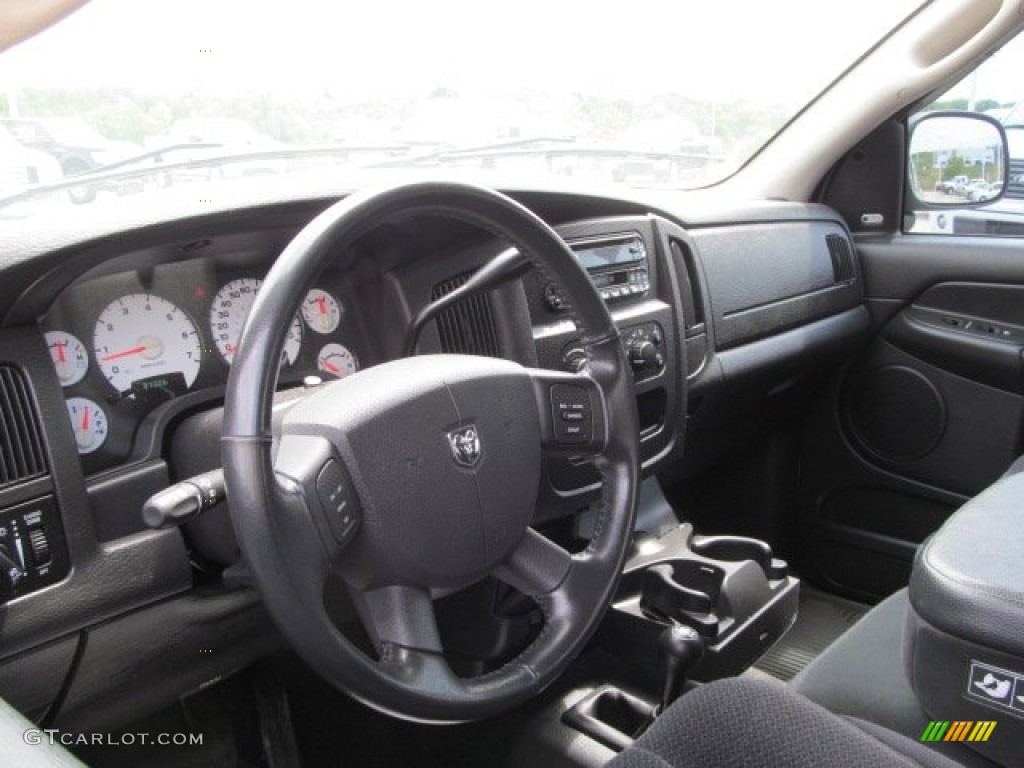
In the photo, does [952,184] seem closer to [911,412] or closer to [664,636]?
[911,412]

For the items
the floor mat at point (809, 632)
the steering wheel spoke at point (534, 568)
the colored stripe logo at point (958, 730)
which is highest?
the steering wheel spoke at point (534, 568)

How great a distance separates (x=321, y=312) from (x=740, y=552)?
0.94 metres

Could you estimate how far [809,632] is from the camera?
8.01 feet

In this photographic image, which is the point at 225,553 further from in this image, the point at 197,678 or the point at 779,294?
the point at 779,294

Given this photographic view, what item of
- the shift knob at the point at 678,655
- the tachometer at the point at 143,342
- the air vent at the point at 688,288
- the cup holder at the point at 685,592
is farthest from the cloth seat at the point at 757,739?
the air vent at the point at 688,288

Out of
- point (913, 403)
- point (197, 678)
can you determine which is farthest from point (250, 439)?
point (913, 403)

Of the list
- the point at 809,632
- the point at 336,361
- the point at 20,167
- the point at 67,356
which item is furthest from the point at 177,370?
the point at 809,632

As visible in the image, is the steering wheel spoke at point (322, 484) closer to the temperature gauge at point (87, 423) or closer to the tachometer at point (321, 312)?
the temperature gauge at point (87, 423)

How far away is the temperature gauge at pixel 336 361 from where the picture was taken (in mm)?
1553

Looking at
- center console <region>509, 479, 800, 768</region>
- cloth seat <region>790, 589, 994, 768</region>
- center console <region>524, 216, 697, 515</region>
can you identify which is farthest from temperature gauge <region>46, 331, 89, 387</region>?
cloth seat <region>790, 589, 994, 768</region>

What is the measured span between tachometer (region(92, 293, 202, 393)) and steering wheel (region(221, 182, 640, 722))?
1.14 ft

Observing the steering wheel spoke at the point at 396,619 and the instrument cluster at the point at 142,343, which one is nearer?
the steering wheel spoke at the point at 396,619

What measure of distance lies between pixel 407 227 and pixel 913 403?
1590mm

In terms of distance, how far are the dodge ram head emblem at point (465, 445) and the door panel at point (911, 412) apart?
175cm
